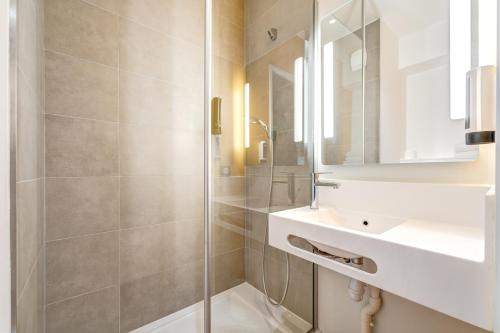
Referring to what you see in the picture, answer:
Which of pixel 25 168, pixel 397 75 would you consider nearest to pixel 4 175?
pixel 25 168

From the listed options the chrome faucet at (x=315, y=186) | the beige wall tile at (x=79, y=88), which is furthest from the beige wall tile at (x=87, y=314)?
the chrome faucet at (x=315, y=186)

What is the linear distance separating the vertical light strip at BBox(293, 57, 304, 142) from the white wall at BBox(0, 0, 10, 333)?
3.60 ft

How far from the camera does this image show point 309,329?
4.01 feet

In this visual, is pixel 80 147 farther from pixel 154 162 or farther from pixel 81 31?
pixel 81 31

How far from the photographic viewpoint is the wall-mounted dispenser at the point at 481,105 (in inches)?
23.3

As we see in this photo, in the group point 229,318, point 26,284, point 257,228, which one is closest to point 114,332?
point 229,318

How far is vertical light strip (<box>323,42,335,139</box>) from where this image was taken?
3.97 feet

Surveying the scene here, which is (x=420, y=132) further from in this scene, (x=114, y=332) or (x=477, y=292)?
(x=114, y=332)

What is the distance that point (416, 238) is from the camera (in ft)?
2.08

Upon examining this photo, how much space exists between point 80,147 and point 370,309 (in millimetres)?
1584

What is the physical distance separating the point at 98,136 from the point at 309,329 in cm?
158

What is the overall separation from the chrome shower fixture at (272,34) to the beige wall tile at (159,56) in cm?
56

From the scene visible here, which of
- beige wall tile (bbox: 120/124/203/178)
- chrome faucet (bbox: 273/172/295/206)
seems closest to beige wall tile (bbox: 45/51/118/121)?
beige wall tile (bbox: 120/124/203/178)

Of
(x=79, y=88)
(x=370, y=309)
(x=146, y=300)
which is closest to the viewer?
(x=370, y=309)
